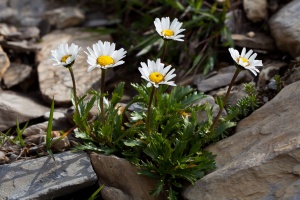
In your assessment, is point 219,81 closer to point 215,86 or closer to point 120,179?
point 215,86

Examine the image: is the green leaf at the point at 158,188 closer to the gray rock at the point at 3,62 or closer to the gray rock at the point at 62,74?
the gray rock at the point at 62,74

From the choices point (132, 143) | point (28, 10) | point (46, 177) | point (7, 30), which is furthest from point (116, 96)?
point (28, 10)

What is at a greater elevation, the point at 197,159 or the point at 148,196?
the point at 197,159

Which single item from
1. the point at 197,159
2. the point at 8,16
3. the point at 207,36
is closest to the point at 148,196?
the point at 197,159

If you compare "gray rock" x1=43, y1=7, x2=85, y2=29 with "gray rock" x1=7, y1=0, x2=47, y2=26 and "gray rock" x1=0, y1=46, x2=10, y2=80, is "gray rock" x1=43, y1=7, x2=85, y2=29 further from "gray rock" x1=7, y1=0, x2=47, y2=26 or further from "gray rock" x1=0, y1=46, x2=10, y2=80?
"gray rock" x1=0, y1=46, x2=10, y2=80

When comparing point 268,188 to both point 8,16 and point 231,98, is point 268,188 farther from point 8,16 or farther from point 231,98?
point 8,16
